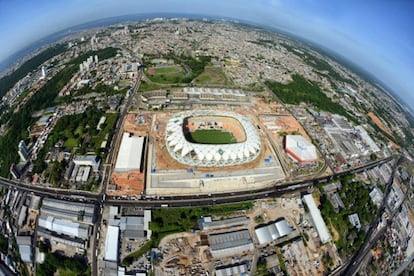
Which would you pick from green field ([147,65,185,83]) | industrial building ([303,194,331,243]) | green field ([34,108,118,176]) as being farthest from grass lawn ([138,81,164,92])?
industrial building ([303,194,331,243])

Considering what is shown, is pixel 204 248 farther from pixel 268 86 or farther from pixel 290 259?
pixel 268 86

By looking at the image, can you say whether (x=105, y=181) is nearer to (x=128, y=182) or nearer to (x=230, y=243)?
(x=128, y=182)

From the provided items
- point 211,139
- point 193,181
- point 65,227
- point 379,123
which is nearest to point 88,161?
point 65,227

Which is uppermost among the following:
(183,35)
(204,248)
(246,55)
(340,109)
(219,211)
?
(183,35)

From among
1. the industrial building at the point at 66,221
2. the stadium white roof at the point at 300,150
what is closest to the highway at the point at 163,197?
the industrial building at the point at 66,221

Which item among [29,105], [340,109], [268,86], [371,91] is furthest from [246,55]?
[29,105]

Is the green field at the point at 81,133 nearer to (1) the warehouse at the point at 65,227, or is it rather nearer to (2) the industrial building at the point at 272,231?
(1) the warehouse at the point at 65,227
